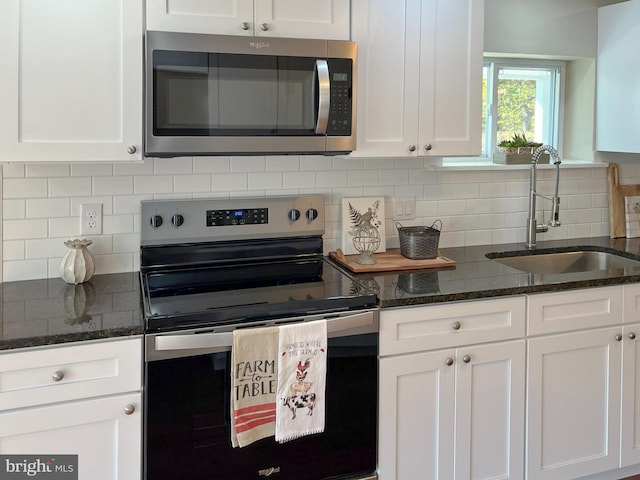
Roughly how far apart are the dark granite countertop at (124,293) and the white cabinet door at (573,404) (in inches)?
9.0

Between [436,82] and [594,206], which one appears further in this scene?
[594,206]

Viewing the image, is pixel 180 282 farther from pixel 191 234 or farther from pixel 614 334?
pixel 614 334

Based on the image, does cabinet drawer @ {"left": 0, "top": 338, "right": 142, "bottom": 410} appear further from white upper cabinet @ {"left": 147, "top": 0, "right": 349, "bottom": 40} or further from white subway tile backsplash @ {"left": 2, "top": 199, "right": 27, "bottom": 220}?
white upper cabinet @ {"left": 147, "top": 0, "right": 349, "bottom": 40}

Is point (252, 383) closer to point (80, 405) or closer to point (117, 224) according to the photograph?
point (80, 405)

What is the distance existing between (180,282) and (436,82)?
122 centimetres

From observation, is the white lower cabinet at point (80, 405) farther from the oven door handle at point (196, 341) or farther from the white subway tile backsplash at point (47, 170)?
the white subway tile backsplash at point (47, 170)

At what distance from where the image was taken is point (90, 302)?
1966 mm

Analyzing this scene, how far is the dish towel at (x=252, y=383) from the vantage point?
1.79 metres

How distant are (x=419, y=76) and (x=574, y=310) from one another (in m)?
1.04

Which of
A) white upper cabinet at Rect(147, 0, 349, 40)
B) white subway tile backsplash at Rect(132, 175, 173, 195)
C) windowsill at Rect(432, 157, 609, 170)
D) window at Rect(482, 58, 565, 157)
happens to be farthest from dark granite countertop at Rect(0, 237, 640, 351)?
white upper cabinet at Rect(147, 0, 349, 40)

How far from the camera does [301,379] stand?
1.86 metres

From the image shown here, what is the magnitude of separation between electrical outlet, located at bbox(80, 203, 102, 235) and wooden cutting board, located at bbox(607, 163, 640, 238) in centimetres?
239

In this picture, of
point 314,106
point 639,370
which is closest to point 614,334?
point 639,370

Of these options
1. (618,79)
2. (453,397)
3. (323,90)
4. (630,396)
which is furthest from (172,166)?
(618,79)
